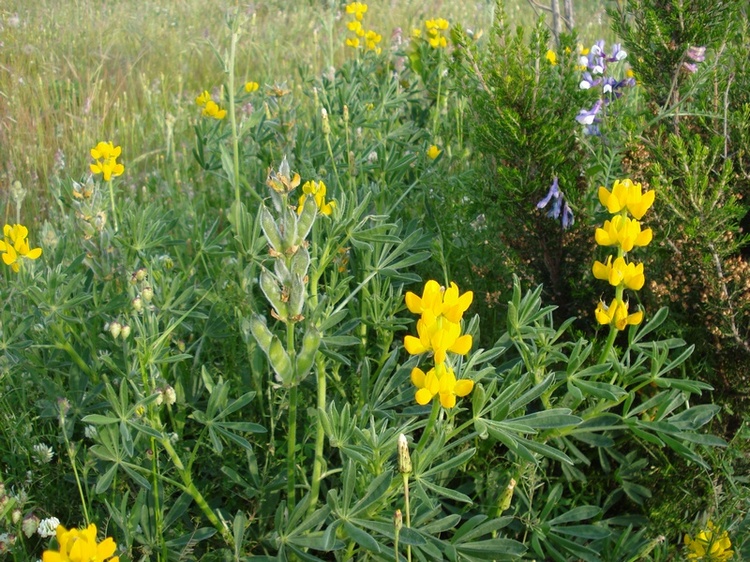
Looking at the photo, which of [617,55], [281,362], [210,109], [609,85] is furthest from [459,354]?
[210,109]

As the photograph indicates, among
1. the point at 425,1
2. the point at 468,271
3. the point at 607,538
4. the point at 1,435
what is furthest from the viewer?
the point at 425,1

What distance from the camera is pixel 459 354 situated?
136 cm

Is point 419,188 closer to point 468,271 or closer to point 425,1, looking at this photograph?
point 468,271

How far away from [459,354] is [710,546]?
0.71 m

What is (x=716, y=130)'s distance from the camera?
188 centimetres

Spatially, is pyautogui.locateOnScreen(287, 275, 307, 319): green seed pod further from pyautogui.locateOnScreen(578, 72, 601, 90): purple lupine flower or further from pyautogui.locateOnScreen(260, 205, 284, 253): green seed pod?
pyautogui.locateOnScreen(578, 72, 601, 90): purple lupine flower

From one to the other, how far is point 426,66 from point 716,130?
5.18ft

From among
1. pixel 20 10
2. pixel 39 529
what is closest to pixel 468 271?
pixel 39 529

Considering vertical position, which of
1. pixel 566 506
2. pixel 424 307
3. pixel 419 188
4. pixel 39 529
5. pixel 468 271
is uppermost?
pixel 424 307

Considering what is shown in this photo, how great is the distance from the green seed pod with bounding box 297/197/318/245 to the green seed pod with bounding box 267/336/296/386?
17 centimetres

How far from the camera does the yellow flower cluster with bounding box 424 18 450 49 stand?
3.03m

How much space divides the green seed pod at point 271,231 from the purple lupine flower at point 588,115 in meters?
0.94

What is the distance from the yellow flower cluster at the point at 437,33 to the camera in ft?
9.93

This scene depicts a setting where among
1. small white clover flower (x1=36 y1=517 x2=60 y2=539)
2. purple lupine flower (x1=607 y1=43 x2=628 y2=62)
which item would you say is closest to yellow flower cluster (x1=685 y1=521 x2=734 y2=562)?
purple lupine flower (x1=607 y1=43 x2=628 y2=62)
